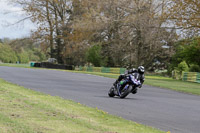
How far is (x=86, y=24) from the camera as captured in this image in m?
60.1

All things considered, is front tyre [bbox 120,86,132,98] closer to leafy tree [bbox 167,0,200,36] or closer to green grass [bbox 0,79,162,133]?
green grass [bbox 0,79,162,133]

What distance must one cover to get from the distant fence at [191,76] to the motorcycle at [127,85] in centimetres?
2650

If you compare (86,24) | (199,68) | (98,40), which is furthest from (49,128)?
(98,40)

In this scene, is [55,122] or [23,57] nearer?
[55,122]

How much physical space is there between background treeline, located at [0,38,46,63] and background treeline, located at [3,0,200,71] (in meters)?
3.99

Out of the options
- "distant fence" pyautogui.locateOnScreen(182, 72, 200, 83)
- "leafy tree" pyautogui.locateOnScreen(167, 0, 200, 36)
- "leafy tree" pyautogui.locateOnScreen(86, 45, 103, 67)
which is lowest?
"distant fence" pyautogui.locateOnScreen(182, 72, 200, 83)

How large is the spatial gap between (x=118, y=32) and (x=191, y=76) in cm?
1869

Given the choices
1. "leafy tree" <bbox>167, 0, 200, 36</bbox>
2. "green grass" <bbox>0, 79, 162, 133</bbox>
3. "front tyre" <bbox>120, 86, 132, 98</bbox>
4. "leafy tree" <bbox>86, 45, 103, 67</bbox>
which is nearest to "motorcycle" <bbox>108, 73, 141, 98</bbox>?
"front tyre" <bbox>120, 86, 132, 98</bbox>

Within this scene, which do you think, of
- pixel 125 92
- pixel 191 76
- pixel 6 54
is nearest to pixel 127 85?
pixel 125 92

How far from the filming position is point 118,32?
6025cm

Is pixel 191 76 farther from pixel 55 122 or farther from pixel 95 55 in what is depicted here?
pixel 55 122

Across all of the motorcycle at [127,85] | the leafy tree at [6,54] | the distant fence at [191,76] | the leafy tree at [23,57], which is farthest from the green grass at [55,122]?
the leafy tree at [23,57]

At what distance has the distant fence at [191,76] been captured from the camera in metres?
42.3

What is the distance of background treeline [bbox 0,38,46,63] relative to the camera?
7838 centimetres
